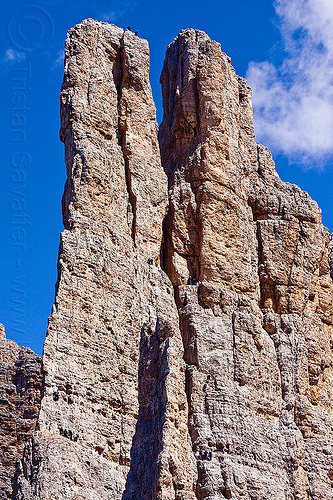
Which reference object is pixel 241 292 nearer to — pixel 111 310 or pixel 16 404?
pixel 111 310

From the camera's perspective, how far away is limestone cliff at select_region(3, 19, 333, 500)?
3862 cm

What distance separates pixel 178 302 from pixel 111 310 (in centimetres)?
418

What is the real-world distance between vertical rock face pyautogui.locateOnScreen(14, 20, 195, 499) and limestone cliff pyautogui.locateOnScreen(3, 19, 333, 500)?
2.7 inches

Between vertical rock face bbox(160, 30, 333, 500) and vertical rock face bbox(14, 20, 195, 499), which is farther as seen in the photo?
vertical rock face bbox(160, 30, 333, 500)

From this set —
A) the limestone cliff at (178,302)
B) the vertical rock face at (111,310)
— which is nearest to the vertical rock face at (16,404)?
the limestone cliff at (178,302)

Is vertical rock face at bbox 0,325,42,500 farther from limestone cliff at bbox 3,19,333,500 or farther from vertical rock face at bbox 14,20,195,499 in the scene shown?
vertical rock face at bbox 14,20,195,499

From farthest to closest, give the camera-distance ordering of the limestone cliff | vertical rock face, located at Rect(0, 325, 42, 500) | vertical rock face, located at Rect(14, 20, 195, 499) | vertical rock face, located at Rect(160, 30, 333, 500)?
vertical rock face, located at Rect(0, 325, 42, 500), vertical rock face, located at Rect(160, 30, 333, 500), the limestone cliff, vertical rock face, located at Rect(14, 20, 195, 499)

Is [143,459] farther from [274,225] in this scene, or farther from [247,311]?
[274,225]

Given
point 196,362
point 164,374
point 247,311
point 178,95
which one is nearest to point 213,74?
point 178,95

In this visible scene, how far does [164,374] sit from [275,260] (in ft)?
57.7

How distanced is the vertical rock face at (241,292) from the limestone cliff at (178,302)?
7 centimetres

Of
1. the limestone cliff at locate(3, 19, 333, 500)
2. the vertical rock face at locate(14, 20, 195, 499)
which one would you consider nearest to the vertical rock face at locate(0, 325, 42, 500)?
the limestone cliff at locate(3, 19, 333, 500)

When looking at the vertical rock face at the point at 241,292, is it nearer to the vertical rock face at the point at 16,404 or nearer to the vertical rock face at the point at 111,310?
the vertical rock face at the point at 111,310

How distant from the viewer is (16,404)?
56.6 m
